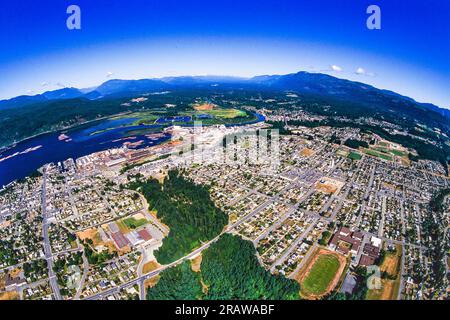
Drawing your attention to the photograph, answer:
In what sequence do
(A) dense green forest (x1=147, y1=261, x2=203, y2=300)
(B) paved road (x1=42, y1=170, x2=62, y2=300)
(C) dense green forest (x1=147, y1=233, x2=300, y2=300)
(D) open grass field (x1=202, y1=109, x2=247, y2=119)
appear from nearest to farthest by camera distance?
(A) dense green forest (x1=147, y1=261, x2=203, y2=300) < (C) dense green forest (x1=147, y1=233, x2=300, y2=300) < (B) paved road (x1=42, y1=170, x2=62, y2=300) < (D) open grass field (x1=202, y1=109, x2=247, y2=119)

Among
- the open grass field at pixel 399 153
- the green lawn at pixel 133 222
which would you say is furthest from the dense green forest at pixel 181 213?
the open grass field at pixel 399 153

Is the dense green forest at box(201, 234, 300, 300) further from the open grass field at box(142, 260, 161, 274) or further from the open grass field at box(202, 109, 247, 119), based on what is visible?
the open grass field at box(202, 109, 247, 119)

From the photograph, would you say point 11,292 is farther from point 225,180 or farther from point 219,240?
point 225,180

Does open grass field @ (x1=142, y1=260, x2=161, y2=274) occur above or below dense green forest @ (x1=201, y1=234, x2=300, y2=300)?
below

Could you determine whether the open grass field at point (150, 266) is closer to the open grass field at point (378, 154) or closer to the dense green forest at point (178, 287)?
the dense green forest at point (178, 287)

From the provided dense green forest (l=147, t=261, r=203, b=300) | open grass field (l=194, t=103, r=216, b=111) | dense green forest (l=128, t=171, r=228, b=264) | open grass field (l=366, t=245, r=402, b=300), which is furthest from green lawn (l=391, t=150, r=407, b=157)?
open grass field (l=194, t=103, r=216, b=111)

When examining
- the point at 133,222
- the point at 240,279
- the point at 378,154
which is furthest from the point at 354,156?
the point at 133,222

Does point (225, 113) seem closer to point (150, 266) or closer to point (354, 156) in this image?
point (354, 156)

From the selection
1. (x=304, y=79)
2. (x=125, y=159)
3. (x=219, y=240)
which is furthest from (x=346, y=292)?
(x=304, y=79)
